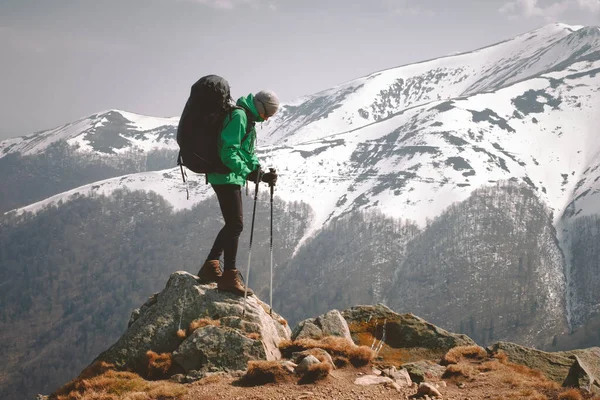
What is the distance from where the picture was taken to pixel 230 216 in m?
13.6

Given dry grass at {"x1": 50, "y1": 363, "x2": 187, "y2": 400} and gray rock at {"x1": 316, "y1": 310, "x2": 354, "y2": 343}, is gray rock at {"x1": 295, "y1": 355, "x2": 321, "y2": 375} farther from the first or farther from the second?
gray rock at {"x1": 316, "y1": 310, "x2": 354, "y2": 343}

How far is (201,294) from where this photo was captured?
14766mm

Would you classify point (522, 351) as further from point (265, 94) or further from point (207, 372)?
point (265, 94)

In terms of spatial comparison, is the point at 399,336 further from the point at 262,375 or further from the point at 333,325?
the point at 262,375

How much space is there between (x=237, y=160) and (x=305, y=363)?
18.1 feet

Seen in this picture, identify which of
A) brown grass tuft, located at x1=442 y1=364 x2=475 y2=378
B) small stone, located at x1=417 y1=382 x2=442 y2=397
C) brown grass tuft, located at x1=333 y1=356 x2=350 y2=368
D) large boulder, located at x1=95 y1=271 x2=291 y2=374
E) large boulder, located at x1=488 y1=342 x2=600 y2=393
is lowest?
large boulder, located at x1=488 y1=342 x2=600 y2=393

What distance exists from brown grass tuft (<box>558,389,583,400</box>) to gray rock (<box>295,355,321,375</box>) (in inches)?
230

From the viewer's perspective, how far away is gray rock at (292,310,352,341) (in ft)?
52.6

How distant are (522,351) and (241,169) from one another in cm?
1216

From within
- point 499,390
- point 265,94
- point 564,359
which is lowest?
point 564,359

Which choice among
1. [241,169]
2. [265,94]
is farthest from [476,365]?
[265,94]

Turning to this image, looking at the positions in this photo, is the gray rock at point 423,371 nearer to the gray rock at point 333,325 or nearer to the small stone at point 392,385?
the small stone at point 392,385

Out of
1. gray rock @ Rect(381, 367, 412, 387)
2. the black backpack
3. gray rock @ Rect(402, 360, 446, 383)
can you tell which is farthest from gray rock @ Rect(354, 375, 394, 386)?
the black backpack

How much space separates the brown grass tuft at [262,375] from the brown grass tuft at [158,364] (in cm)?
246
